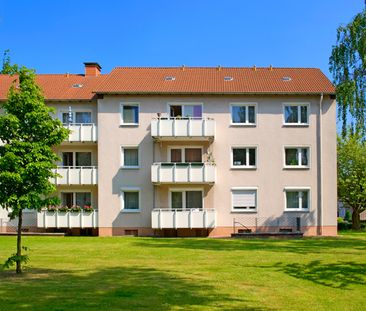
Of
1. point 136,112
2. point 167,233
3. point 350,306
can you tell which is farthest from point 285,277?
point 136,112

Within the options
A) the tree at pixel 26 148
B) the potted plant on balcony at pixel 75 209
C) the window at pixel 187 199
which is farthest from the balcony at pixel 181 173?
the tree at pixel 26 148

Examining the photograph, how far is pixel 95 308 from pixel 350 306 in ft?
18.4

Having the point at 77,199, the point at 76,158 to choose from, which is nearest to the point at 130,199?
the point at 77,199

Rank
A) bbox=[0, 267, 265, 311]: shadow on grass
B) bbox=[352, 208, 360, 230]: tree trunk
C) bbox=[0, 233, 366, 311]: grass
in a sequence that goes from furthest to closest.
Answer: bbox=[352, 208, 360, 230]: tree trunk
bbox=[0, 233, 366, 311]: grass
bbox=[0, 267, 265, 311]: shadow on grass

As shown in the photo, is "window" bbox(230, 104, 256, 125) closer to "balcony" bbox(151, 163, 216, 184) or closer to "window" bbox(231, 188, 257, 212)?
"balcony" bbox(151, 163, 216, 184)

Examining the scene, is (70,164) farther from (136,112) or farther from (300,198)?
(300,198)

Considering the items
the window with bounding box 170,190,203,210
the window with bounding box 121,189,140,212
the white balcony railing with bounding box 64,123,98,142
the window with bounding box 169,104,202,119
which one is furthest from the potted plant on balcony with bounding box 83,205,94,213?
the window with bounding box 169,104,202,119

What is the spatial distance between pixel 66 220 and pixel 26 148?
21.5 metres

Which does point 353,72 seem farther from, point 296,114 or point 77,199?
point 77,199

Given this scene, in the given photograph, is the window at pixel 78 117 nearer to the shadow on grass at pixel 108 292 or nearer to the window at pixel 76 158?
the window at pixel 76 158

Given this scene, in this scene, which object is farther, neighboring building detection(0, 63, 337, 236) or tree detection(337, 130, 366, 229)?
tree detection(337, 130, 366, 229)

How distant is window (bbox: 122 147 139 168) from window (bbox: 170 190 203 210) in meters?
3.31

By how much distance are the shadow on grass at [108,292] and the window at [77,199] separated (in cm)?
2163

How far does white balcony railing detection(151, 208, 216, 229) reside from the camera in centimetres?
3497
